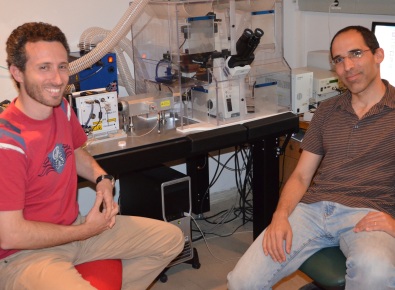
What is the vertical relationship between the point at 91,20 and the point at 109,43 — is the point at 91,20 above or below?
above

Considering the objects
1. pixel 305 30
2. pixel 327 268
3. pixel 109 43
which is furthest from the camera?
pixel 305 30

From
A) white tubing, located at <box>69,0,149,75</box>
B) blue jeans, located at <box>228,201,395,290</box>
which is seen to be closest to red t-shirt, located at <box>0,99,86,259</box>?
white tubing, located at <box>69,0,149,75</box>

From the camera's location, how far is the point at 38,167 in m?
1.89

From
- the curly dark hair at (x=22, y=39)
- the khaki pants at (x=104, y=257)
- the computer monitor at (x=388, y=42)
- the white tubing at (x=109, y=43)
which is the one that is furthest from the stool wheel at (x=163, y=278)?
the computer monitor at (x=388, y=42)

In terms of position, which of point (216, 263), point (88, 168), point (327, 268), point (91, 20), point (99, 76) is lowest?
point (216, 263)

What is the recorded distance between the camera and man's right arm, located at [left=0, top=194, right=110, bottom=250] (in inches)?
69.4

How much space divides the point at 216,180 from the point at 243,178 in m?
0.23

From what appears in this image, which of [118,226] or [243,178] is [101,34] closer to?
[118,226]

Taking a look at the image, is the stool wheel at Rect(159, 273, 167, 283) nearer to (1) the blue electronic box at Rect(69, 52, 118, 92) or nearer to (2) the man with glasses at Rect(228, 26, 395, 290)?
(2) the man with glasses at Rect(228, 26, 395, 290)

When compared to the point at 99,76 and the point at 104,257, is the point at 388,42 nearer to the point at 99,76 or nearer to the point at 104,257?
the point at 99,76

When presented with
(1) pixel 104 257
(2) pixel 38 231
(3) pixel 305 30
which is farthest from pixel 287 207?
(3) pixel 305 30

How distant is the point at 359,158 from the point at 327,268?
471 mm

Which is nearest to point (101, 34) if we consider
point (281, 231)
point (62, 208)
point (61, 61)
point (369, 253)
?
point (61, 61)

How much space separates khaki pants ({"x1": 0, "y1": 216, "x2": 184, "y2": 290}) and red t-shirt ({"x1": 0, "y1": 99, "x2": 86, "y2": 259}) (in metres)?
0.09
